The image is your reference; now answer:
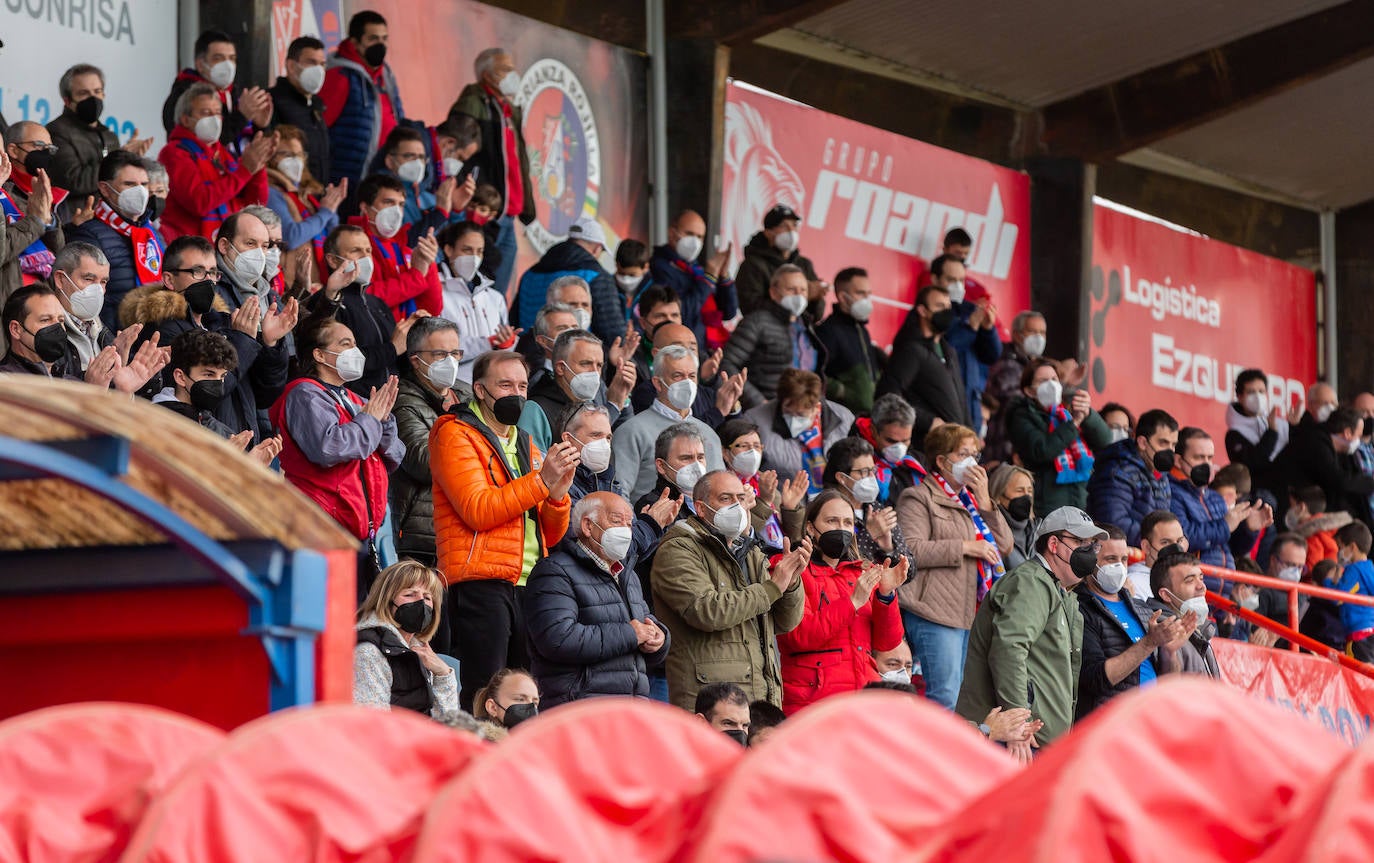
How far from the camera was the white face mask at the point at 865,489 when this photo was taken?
947 cm

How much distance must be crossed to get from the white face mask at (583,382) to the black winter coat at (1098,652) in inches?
98.2

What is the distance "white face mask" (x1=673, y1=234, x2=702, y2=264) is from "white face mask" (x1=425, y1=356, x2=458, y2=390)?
3297 mm

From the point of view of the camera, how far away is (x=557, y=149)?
45.7 feet

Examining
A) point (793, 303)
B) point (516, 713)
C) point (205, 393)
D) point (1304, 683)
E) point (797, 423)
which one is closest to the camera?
point (516, 713)

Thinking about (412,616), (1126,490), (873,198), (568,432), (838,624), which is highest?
(873,198)

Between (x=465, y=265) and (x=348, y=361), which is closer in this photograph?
(x=348, y=361)

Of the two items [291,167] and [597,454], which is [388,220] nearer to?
[291,167]

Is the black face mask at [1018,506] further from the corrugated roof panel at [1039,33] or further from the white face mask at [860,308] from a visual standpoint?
the corrugated roof panel at [1039,33]

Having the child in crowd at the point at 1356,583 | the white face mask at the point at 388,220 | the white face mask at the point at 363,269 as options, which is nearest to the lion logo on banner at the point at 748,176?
the child in crowd at the point at 1356,583

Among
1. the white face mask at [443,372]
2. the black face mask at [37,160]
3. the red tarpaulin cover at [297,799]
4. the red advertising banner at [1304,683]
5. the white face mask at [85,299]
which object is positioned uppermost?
the black face mask at [37,160]

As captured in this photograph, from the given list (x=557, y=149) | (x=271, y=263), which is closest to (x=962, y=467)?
(x=271, y=263)

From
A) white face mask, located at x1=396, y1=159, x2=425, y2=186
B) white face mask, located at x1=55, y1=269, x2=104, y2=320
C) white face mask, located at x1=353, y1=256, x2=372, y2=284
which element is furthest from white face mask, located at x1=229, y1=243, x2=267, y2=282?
white face mask, located at x1=396, y1=159, x2=425, y2=186

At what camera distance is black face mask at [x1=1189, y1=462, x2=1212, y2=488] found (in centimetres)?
1179

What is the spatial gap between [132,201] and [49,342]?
1.40m
